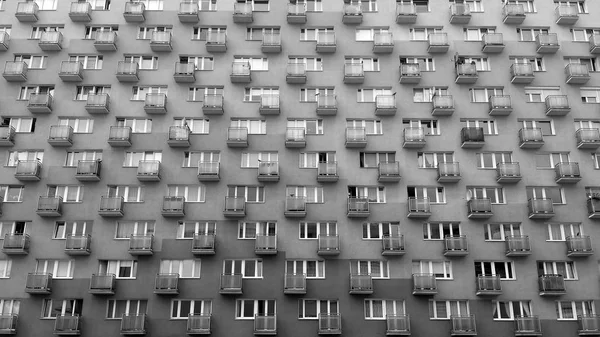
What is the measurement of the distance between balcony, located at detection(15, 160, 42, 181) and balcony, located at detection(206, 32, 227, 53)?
16453 mm

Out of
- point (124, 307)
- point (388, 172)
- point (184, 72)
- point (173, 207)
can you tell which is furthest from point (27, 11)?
point (388, 172)

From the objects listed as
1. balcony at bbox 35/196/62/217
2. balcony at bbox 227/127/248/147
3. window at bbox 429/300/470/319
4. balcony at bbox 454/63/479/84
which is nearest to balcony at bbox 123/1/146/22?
balcony at bbox 227/127/248/147

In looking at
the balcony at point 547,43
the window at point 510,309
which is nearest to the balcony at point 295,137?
the window at point 510,309

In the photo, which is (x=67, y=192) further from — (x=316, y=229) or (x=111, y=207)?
(x=316, y=229)

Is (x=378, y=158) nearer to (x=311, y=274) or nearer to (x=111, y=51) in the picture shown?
(x=311, y=274)

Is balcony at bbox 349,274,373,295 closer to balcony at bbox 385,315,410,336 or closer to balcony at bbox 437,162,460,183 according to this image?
balcony at bbox 385,315,410,336

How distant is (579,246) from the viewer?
43.8m

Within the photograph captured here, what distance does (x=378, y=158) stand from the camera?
4722cm

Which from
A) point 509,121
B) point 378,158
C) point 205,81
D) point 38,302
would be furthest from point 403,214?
point 38,302

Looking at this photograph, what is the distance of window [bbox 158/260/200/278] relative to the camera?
43.9m

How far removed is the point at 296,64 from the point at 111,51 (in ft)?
51.3

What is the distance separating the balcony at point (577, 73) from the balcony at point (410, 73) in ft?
40.5

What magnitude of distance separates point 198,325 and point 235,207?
8.90 meters

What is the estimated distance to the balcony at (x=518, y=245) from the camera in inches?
1720
